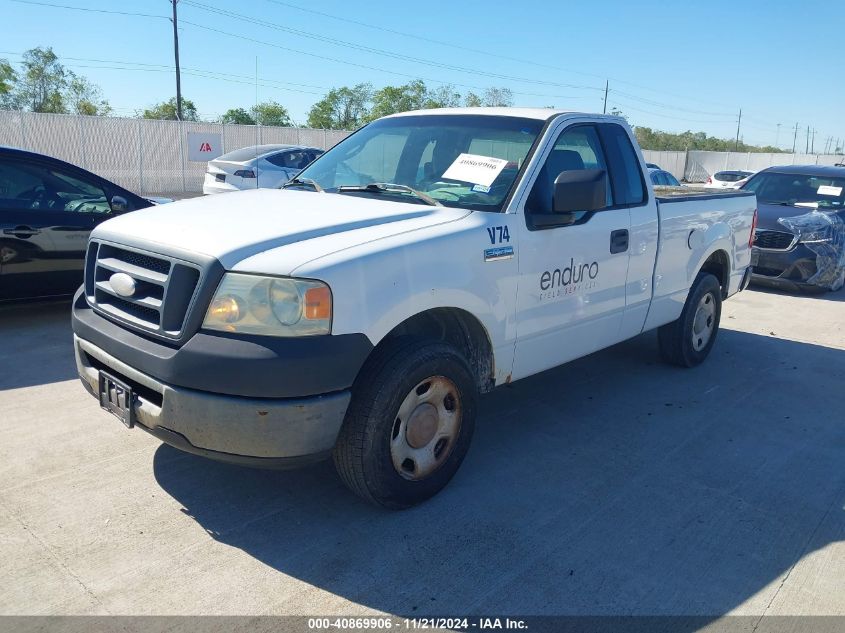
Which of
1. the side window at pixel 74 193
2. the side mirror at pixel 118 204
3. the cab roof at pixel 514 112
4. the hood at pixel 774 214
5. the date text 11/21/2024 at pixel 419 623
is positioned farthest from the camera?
the hood at pixel 774 214

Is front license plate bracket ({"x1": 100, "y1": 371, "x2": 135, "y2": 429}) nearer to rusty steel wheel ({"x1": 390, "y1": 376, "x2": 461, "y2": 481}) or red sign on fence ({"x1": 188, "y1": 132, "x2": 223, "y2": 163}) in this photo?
rusty steel wheel ({"x1": 390, "y1": 376, "x2": 461, "y2": 481})

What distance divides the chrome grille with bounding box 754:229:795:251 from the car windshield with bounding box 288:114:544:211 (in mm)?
6812

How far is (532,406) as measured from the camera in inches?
201

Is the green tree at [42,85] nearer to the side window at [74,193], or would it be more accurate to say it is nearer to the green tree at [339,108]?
the green tree at [339,108]

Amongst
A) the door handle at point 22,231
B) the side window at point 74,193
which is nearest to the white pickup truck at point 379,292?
the door handle at point 22,231

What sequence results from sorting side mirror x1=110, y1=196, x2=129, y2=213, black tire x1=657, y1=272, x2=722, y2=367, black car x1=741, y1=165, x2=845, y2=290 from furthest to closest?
1. black car x1=741, y1=165, x2=845, y2=290
2. side mirror x1=110, y1=196, x2=129, y2=213
3. black tire x1=657, y1=272, x2=722, y2=367

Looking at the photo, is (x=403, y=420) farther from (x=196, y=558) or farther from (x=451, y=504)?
(x=196, y=558)

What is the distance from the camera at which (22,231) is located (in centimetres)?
619

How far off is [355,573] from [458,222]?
1.75 m

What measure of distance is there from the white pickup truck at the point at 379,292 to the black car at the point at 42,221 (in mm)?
2882

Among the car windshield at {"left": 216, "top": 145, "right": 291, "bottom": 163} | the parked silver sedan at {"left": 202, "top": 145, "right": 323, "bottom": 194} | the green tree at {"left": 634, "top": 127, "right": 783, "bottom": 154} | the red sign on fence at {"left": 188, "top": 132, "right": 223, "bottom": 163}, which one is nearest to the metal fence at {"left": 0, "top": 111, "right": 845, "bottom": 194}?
the red sign on fence at {"left": 188, "top": 132, "right": 223, "bottom": 163}

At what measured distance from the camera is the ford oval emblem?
3.29 meters

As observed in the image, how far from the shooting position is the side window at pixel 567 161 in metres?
4.03

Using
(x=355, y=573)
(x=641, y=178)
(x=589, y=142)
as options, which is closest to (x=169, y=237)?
(x=355, y=573)
